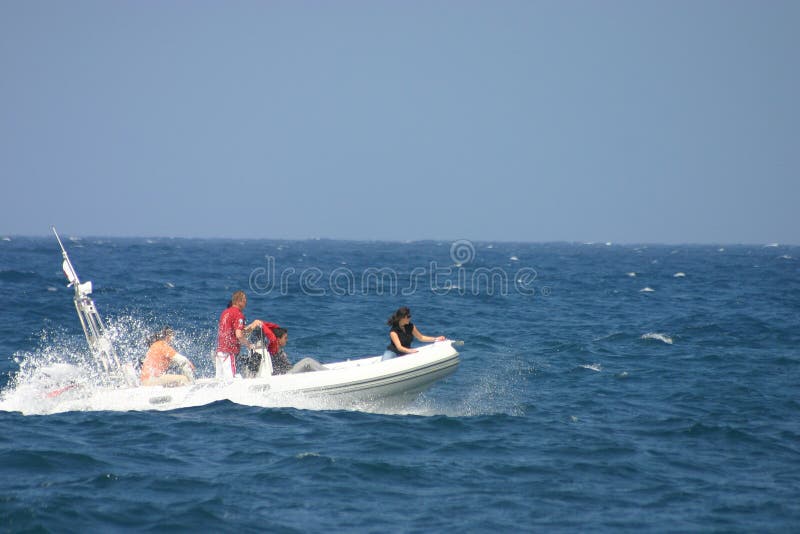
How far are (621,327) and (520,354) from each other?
6049 millimetres

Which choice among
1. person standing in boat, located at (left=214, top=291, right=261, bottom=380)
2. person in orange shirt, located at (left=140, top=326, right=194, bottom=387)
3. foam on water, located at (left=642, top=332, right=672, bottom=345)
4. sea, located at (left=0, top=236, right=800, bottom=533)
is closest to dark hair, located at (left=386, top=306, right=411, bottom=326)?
sea, located at (left=0, top=236, right=800, bottom=533)

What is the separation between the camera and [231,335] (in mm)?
12055

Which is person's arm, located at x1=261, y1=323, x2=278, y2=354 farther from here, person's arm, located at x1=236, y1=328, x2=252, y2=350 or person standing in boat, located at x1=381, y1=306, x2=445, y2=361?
person standing in boat, located at x1=381, y1=306, x2=445, y2=361

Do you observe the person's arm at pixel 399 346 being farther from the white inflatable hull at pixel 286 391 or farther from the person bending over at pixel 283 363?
the person bending over at pixel 283 363

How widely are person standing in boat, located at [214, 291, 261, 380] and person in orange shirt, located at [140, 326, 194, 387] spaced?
53cm

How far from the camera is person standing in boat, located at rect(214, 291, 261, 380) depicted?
38.9 feet

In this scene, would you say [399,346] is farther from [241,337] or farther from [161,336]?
[161,336]

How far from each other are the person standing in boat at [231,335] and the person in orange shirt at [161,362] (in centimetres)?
53

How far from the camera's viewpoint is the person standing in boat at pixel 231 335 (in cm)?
1186

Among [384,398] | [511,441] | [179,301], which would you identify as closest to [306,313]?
[179,301]

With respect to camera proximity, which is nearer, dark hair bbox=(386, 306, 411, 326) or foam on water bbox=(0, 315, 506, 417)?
foam on water bbox=(0, 315, 506, 417)

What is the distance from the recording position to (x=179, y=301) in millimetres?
26875

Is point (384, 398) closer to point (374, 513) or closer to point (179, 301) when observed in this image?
point (374, 513)
